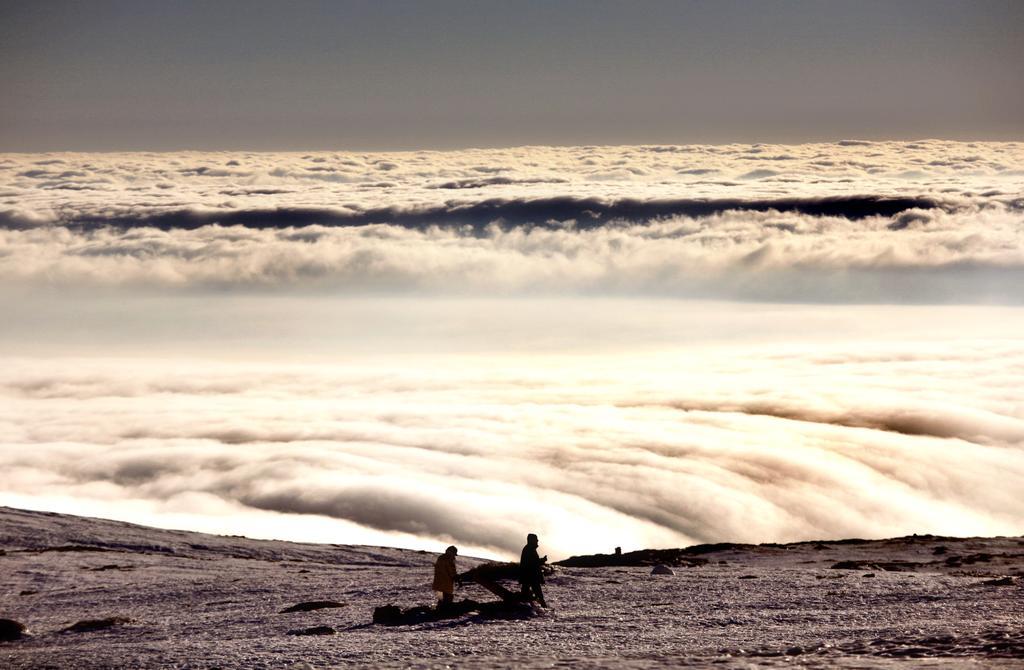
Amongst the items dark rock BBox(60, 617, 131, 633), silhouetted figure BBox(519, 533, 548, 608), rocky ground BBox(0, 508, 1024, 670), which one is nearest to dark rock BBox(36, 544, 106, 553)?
rocky ground BBox(0, 508, 1024, 670)

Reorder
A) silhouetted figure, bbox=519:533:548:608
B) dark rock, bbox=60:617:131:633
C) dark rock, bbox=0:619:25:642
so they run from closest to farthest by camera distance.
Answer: silhouetted figure, bbox=519:533:548:608 < dark rock, bbox=0:619:25:642 < dark rock, bbox=60:617:131:633

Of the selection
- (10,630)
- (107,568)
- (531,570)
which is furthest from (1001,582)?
(107,568)

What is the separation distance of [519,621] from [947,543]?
54.7 m

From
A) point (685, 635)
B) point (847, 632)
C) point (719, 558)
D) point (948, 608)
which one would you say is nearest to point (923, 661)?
point (847, 632)

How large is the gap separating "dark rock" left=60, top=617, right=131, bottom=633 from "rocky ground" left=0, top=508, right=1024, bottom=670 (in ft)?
0.36

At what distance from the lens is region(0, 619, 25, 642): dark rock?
36594 millimetres

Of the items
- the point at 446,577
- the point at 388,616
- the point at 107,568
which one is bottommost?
the point at 107,568

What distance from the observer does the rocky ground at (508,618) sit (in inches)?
1057

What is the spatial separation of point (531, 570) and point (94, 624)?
14.7 meters

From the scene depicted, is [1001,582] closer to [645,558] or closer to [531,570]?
[531,570]

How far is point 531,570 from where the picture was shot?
1394 inches

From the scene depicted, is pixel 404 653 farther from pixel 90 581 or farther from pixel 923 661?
pixel 90 581

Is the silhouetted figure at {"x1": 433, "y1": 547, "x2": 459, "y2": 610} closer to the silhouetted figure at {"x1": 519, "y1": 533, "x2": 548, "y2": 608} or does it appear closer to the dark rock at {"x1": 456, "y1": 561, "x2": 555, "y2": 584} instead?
the dark rock at {"x1": 456, "y1": 561, "x2": 555, "y2": 584}

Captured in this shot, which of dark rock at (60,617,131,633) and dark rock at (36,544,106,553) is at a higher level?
dark rock at (60,617,131,633)
